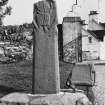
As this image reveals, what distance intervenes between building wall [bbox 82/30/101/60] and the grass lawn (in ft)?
17.1

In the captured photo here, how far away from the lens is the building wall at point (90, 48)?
2245 cm

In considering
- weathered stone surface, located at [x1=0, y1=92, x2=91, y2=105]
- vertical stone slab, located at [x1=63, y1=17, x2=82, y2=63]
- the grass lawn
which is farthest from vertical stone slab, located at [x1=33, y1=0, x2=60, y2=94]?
vertical stone slab, located at [x1=63, y1=17, x2=82, y2=63]

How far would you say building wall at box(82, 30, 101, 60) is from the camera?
2245 centimetres

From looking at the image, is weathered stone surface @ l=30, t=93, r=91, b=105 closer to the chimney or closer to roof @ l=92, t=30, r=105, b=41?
roof @ l=92, t=30, r=105, b=41

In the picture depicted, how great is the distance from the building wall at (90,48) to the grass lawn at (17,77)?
5227mm

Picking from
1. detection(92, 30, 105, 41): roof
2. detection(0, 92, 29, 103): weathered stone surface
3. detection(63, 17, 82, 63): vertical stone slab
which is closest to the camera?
detection(0, 92, 29, 103): weathered stone surface

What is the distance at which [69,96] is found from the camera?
7172 millimetres

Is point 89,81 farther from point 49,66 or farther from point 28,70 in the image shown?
point 28,70

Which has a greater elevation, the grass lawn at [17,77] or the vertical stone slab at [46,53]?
the vertical stone slab at [46,53]

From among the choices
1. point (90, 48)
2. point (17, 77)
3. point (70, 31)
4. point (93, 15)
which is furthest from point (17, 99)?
point (93, 15)

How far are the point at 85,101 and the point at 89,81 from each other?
224cm

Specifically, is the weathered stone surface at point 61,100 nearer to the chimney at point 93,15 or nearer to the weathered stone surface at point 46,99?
the weathered stone surface at point 46,99

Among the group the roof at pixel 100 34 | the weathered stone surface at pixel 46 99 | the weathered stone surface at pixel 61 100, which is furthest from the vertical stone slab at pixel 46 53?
the roof at pixel 100 34

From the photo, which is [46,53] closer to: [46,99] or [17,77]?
[46,99]
